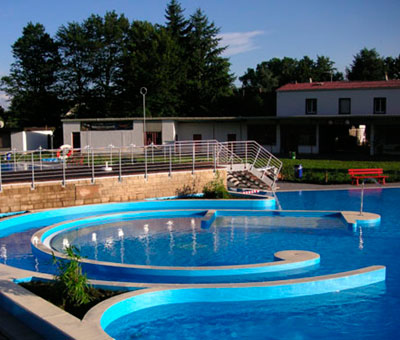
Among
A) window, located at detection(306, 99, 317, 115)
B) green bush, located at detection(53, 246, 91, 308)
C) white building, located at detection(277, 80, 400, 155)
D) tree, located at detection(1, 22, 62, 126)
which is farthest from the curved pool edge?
tree, located at detection(1, 22, 62, 126)

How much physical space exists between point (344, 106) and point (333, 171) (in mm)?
14668

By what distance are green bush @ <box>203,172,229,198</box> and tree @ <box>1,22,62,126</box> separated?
41.1 metres

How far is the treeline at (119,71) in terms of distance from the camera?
56750 millimetres

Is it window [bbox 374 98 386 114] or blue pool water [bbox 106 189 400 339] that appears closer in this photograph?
blue pool water [bbox 106 189 400 339]

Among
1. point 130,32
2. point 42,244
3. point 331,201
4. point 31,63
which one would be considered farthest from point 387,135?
point 31,63

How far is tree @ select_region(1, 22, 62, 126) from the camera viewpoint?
5981cm

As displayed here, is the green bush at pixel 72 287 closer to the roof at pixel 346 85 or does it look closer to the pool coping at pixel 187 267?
the pool coping at pixel 187 267

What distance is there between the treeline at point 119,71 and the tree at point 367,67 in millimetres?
24094

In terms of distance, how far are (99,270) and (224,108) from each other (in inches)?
1803

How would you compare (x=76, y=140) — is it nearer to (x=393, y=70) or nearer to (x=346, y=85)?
(x=346, y=85)

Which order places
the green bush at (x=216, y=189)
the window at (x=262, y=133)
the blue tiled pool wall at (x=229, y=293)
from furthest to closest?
1. the window at (x=262, y=133)
2. the green bush at (x=216, y=189)
3. the blue tiled pool wall at (x=229, y=293)

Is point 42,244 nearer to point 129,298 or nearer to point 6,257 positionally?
point 6,257

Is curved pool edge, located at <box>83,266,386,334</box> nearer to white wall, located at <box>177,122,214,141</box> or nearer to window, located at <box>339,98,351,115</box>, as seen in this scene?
window, located at <box>339,98,351,115</box>

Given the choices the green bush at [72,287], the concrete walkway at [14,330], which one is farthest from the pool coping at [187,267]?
the concrete walkway at [14,330]
